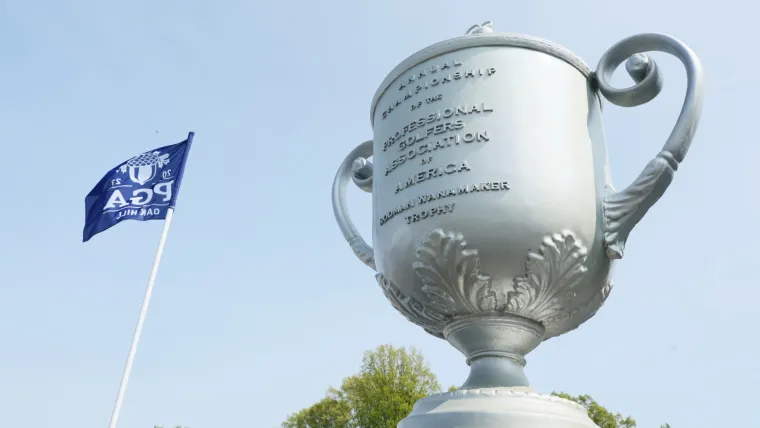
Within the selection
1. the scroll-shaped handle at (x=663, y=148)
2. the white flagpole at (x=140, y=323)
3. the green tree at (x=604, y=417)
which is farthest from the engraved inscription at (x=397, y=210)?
the green tree at (x=604, y=417)

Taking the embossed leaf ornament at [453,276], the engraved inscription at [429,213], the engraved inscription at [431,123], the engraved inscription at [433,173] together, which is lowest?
the embossed leaf ornament at [453,276]

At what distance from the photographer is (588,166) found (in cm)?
295

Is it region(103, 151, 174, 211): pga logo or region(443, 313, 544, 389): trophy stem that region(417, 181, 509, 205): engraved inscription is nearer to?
region(443, 313, 544, 389): trophy stem

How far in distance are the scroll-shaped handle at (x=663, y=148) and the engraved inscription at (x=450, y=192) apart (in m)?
0.60

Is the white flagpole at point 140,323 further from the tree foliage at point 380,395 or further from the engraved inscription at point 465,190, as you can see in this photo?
the tree foliage at point 380,395

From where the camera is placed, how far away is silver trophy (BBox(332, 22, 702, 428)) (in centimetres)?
270

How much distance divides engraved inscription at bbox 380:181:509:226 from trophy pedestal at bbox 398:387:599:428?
95 centimetres

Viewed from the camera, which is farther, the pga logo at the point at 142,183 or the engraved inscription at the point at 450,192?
the pga logo at the point at 142,183

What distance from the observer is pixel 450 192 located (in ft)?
9.34

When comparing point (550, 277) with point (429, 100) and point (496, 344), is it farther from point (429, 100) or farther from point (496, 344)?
point (429, 100)

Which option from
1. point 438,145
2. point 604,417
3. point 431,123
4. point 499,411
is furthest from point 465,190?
point 604,417

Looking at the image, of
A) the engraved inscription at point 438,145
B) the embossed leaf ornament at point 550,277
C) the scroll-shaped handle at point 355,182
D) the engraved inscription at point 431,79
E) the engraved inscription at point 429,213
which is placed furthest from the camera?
the scroll-shaped handle at point 355,182

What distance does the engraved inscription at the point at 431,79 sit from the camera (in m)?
3.11

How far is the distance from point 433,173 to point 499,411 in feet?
3.92
